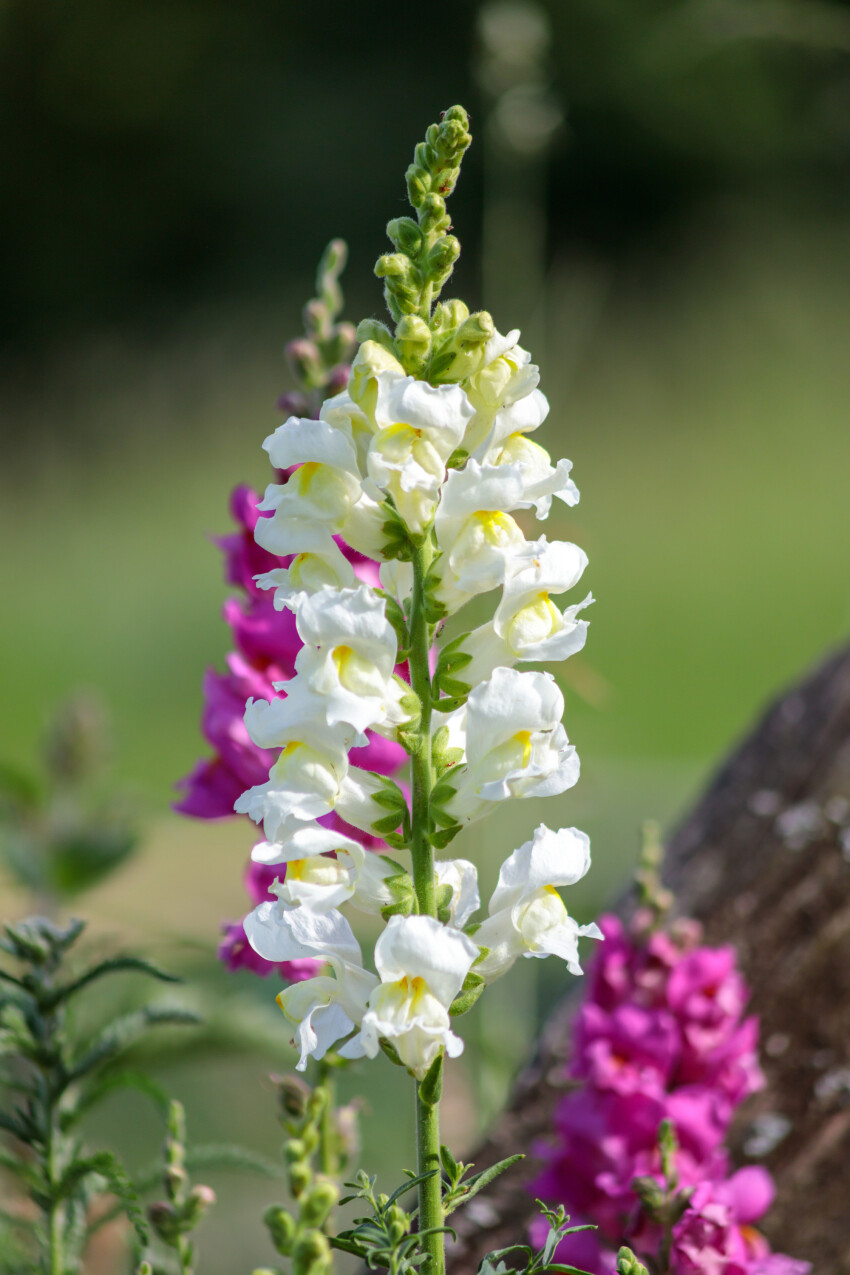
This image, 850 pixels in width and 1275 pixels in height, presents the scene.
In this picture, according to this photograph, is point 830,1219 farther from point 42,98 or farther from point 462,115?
point 42,98

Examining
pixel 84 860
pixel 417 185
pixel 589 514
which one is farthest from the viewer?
pixel 589 514

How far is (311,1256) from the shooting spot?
32 cm

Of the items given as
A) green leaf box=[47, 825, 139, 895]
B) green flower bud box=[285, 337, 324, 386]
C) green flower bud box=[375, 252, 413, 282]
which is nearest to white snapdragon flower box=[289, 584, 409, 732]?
green flower bud box=[375, 252, 413, 282]

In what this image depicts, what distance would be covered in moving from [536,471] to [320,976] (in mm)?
179

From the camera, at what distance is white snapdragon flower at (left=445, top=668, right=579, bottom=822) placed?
40 centimetres

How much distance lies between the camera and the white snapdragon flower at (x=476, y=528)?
1.33 feet

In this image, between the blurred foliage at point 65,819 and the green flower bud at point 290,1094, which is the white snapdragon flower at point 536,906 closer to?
the green flower bud at point 290,1094

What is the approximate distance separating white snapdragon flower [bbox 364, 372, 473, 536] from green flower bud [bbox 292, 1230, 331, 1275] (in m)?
0.21

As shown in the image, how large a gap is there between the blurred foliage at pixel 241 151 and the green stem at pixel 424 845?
561 centimetres

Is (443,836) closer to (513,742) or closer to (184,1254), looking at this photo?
(513,742)

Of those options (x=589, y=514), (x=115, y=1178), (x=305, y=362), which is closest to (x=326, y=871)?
(x=115, y=1178)

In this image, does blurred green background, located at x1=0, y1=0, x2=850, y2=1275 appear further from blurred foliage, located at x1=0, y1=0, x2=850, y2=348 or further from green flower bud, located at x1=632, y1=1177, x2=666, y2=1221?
green flower bud, located at x1=632, y1=1177, x2=666, y2=1221

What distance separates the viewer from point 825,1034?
75 cm

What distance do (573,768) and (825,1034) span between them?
428 millimetres
